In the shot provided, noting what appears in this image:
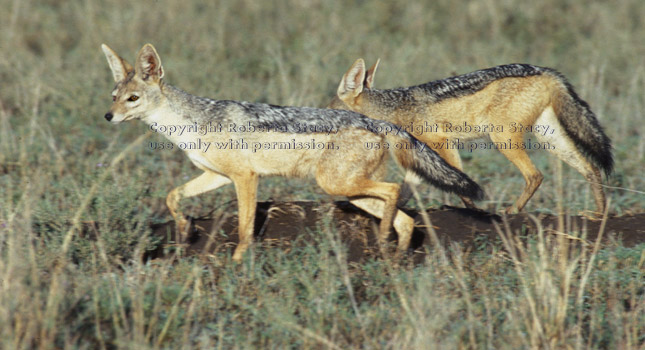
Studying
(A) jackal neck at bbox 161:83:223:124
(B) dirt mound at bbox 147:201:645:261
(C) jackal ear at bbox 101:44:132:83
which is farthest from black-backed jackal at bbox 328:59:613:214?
(C) jackal ear at bbox 101:44:132:83

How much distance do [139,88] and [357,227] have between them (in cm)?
216

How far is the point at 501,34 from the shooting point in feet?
43.2

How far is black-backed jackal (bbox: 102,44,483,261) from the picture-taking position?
568 centimetres

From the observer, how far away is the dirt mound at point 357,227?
5.79 metres

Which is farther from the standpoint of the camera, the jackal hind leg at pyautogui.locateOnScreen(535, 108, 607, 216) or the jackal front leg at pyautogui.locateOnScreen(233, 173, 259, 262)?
the jackal hind leg at pyautogui.locateOnScreen(535, 108, 607, 216)

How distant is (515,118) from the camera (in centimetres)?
708

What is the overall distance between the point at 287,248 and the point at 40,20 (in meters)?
8.98

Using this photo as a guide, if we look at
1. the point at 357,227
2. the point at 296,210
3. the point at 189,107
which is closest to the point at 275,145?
the point at 296,210

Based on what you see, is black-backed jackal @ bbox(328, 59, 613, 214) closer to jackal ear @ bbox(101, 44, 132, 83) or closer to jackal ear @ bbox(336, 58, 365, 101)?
jackal ear @ bbox(336, 58, 365, 101)

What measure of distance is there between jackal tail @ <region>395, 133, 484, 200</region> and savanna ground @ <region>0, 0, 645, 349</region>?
0.45 metres

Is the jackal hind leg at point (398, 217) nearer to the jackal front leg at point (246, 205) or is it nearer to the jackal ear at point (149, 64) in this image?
the jackal front leg at point (246, 205)

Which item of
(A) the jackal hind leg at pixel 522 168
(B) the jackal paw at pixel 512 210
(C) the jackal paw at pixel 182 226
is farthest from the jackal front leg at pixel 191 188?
(A) the jackal hind leg at pixel 522 168

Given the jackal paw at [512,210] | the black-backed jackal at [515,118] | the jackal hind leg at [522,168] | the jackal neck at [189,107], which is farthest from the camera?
the black-backed jackal at [515,118]

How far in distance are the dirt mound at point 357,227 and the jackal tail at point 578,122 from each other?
1.07 m
